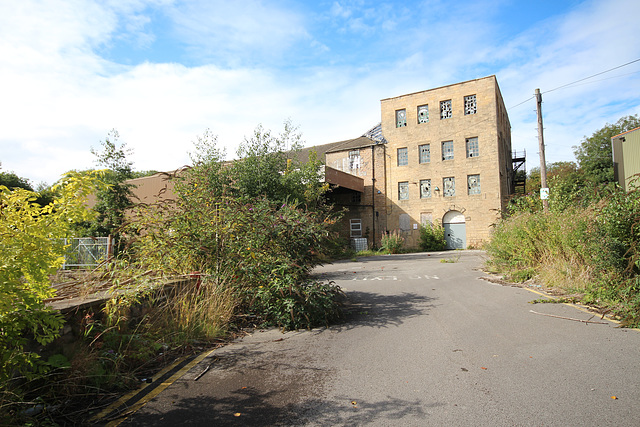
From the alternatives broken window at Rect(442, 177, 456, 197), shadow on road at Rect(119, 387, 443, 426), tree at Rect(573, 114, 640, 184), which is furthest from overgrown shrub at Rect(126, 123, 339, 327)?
tree at Rect(573, 114, 640, 184)

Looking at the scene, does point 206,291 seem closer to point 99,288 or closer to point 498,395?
point 99,288

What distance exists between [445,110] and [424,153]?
4076 mm

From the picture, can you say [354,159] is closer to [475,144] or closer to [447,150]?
[447,150]

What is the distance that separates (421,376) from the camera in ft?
13.9

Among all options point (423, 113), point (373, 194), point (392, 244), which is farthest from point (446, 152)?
point (392, 244)

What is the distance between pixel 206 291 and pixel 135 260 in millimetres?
1437

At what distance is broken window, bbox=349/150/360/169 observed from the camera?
1420 inches

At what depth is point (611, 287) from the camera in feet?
22.9

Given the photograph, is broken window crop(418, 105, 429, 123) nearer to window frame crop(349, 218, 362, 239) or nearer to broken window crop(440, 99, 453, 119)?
broken window crop(440, 99, 453, 119)

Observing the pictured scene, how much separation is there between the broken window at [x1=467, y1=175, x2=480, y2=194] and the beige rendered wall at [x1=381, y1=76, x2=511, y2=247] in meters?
0.35

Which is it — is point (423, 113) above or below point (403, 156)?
above

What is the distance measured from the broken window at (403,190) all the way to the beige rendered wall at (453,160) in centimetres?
37

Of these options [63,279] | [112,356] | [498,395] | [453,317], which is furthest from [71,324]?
[453,317]

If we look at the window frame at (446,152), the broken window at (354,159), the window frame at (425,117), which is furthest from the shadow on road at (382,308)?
the broken window at (354,159)
